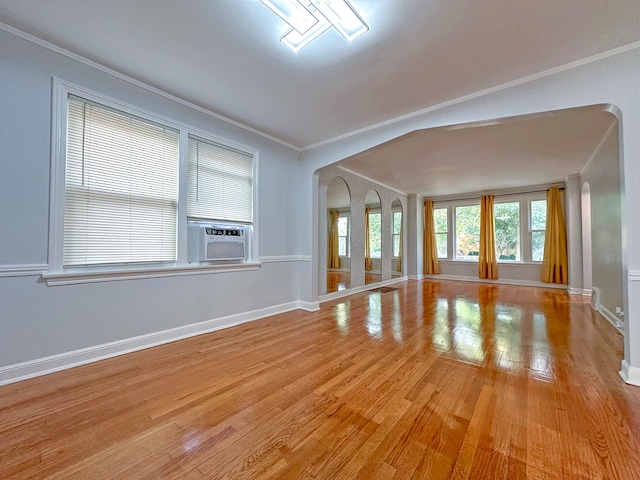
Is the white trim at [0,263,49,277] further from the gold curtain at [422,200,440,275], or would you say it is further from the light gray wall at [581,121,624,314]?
the gold curtain at [422,200,440,275]

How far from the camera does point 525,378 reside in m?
2.04

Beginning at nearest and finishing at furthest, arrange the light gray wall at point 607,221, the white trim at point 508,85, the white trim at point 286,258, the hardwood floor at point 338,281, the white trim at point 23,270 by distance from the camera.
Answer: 1. the white trim at point 23,270
2. the white trim at point 508,85
3. the light gray wall at point 607,221
4. the white trim at point 286,258
5. the hardwood floor at point 338,281

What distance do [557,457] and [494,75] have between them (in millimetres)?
2822

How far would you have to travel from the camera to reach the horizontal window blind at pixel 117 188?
225 cm

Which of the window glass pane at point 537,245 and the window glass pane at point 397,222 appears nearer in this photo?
Result: the window glass pane at point 537,245

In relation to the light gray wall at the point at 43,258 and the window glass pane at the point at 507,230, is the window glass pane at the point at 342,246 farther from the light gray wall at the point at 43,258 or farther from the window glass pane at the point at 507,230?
the window glass pane at the point at 507,230

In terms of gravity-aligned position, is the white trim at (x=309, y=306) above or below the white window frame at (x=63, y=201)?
below

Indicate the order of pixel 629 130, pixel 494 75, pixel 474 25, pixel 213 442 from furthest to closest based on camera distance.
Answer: pixel 494 75 → pixel 629 130 → pixel 474 25 → pixel 213 442

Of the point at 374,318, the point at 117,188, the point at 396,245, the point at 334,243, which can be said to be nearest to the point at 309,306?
the point at 374,318

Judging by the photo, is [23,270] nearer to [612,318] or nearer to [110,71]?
[110,71]

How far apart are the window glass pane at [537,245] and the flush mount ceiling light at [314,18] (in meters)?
7.22

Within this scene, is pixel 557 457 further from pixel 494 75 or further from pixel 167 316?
pixel 167 316

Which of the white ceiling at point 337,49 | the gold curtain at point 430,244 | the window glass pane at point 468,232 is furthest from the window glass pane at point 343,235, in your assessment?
the window glass pane at point 468,232

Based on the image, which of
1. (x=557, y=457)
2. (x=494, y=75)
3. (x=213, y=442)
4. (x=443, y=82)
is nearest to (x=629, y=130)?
(x=494, y=75)
